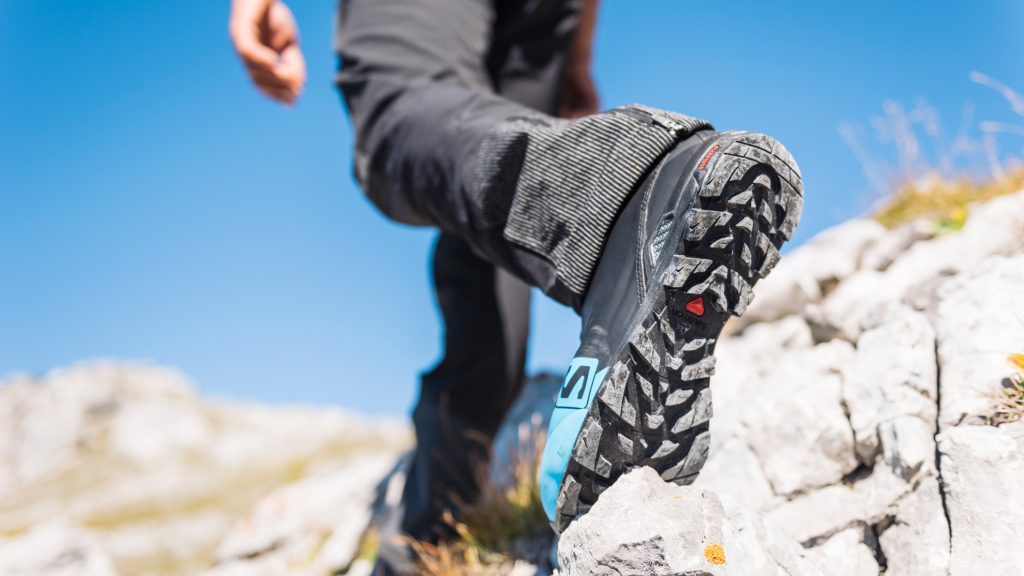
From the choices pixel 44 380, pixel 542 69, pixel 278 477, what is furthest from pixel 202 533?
pixel 44 380

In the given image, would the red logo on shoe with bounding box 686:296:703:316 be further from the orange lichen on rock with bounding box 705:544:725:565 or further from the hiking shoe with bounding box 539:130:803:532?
the orange lichen on rock with bounding box 705:544:725:565

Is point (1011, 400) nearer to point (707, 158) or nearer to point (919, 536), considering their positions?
point (919, 536)

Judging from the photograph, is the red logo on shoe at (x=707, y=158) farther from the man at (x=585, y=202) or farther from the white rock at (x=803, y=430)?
the white rock at (x=803, y=430)

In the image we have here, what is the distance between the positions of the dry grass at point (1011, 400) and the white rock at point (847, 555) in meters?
0.39

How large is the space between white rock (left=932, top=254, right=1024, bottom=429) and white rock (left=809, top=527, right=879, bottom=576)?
0.34 meters

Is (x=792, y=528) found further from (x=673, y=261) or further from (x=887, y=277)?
(x=887, y=277)

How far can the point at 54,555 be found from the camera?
4.52m

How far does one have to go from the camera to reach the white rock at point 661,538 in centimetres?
125

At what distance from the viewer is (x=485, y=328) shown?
2.63m

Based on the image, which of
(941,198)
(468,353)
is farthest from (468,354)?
(941,198)

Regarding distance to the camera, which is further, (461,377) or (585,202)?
(461,377)

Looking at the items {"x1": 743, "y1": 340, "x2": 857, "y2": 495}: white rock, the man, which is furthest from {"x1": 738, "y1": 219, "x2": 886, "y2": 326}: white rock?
the man

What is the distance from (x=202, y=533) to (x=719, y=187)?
874 cm

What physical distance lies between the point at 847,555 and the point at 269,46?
6.74 feet
